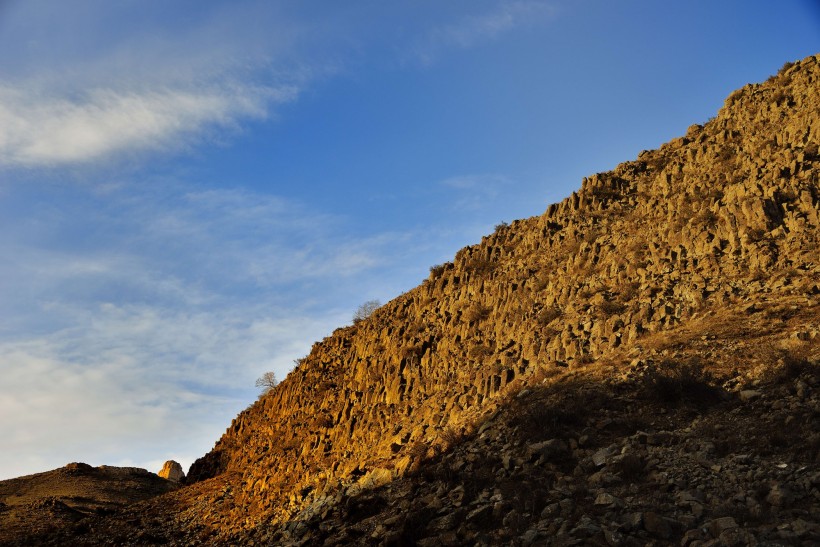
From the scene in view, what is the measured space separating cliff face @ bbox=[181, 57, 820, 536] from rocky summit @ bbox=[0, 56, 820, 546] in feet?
0.32

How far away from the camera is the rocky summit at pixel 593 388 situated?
42.0 ft

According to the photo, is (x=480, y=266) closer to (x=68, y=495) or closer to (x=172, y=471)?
(x=68, y=495)

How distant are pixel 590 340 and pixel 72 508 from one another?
100ft

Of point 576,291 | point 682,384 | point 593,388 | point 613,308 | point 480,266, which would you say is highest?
point 480,266

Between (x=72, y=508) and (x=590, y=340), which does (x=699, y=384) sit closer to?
(x=590, y=340)

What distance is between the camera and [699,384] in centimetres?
1557

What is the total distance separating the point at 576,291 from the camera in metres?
24.2

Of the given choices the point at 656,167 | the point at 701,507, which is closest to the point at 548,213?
the point at 656,167

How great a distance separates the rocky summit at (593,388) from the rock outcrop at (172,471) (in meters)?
20.2

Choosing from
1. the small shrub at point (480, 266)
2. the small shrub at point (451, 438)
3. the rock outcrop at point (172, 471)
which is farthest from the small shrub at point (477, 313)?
the rock outcrop at point (172, 471)

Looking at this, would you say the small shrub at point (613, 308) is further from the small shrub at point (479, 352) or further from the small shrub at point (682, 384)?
the small shrub at point (479, 352)

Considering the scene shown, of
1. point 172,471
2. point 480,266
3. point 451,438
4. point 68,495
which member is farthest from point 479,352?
point 172,471

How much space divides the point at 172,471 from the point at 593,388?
158 feet

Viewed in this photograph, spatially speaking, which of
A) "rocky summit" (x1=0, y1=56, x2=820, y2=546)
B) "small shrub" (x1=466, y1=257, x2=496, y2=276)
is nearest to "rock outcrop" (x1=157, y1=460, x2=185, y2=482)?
"rocky summit" (x1=0, y1=56, x2=820, y2=546)
